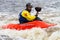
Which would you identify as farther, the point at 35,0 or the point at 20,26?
the point at 35,0

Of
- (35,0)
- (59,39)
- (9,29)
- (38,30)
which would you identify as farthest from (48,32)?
(35,0)

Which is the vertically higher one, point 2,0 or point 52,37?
point 52,37

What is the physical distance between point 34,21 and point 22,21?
402 millimetres

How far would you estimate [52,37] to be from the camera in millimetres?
7402

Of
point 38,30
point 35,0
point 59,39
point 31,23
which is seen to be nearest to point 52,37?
point 59,39

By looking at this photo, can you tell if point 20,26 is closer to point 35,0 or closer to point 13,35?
point 13,35

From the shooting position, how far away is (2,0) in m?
21.5

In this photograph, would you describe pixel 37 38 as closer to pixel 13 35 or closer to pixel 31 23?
pixel 13 35

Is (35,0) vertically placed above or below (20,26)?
below

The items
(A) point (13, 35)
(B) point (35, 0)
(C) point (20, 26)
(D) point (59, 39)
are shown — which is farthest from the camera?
(B) point (35, 0)

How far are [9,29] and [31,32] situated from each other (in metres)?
1.01

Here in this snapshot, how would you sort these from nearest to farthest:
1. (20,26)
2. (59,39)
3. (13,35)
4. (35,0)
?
1. (59,39)
2. (13,35)
3. (20,26)
4. (35,0)

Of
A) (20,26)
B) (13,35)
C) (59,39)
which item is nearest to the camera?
(59,39)

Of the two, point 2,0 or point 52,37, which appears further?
point 2,0
